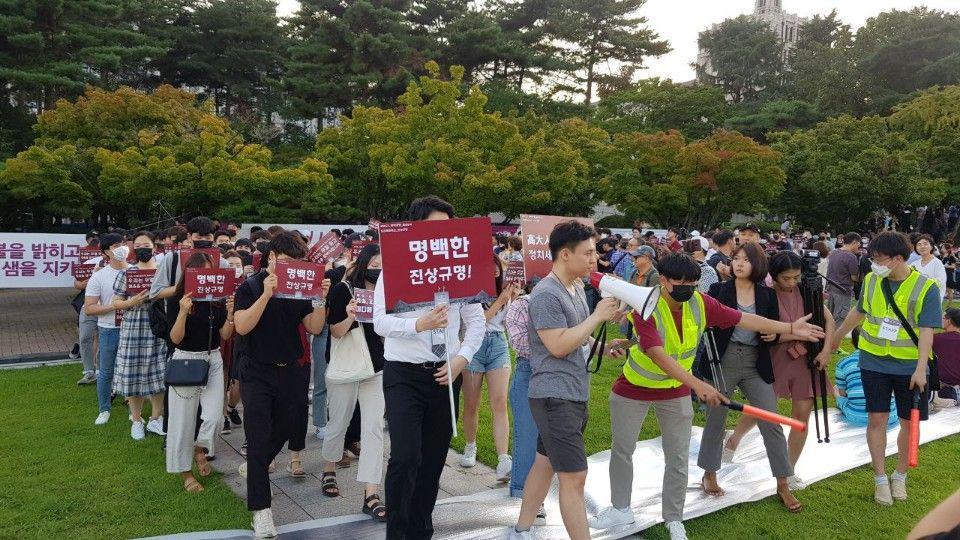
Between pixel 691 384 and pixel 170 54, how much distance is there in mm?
31289

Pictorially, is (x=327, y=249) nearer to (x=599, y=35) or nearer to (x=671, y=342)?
(x=671, y=342)

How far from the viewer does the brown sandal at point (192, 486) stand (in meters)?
4.98

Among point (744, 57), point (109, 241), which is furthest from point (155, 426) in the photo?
point (744, 57)

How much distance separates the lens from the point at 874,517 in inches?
184

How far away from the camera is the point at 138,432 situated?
6.18m

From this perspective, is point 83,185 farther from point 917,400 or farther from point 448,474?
point 917,400

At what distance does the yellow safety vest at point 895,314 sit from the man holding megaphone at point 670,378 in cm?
90

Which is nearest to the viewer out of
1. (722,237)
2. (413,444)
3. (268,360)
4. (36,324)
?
(413,444)


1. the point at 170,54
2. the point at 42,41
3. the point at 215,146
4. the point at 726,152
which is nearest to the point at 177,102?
the point at 215,146

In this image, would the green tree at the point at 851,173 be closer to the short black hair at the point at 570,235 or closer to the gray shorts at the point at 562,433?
the short black hair at the point at 570,235

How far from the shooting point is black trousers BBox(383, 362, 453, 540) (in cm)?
371

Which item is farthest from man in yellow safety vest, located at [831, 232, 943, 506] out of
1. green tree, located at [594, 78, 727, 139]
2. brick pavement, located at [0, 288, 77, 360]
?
green tree, located at [594, 78, 727, 139]

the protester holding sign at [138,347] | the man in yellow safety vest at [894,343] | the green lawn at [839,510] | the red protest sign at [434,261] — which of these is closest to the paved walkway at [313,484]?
the green lawn at [839,510]

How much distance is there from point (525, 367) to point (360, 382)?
3.87ft
